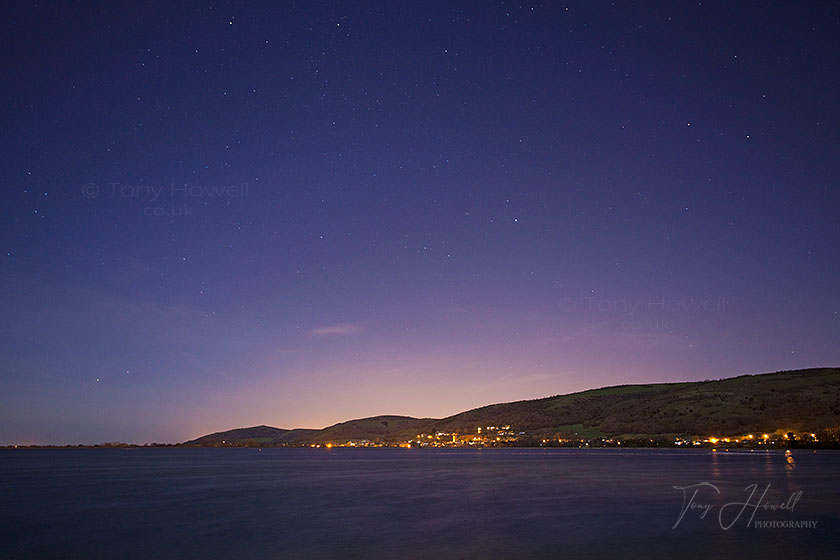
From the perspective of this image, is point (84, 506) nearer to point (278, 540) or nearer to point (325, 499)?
point (325, 499)

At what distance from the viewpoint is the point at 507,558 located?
82.3ft

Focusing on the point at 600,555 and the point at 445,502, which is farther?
the point at 445,502

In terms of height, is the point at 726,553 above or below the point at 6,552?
below

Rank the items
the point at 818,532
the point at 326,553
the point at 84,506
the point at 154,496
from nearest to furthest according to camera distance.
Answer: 1. the point at 326,553
2. the point at 818,532
3. the point at 84,506
4. the point at 154,496

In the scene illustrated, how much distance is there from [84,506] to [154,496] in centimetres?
861

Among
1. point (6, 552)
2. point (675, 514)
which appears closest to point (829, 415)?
point (675, 514)

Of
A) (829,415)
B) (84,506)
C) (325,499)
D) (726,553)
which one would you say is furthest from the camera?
(829,415)
